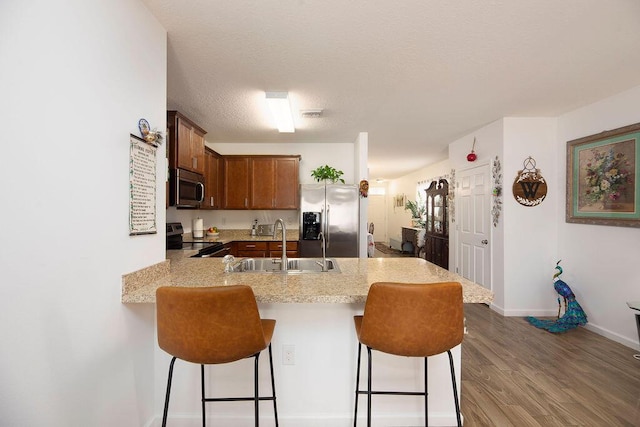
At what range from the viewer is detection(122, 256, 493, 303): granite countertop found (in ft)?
4.47

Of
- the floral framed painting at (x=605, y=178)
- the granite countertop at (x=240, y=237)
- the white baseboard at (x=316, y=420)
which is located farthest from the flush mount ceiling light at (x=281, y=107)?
the floral framed painting at (x=605, y=178)

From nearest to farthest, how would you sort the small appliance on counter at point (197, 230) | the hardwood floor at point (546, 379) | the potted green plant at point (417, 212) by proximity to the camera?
the hardwood floor at point (546, 379) < the small appliance on counter at point (197, 230) < the potted green plant at point (417, 212)

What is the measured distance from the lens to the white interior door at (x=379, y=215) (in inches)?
425

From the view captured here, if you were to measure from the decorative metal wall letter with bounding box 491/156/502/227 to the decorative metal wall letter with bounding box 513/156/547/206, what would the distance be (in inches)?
6.7

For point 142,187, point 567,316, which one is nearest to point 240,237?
point 142,187

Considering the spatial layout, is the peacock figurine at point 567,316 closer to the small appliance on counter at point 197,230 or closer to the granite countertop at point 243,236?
the granite countertop at point 243,236

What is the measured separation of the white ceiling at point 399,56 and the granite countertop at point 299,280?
1555 mm

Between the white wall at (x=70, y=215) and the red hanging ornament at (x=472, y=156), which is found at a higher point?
the red hanging ornament at (x=472, y=156)

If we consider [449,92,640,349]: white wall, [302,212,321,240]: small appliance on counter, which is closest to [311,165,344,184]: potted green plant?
[302,212,321,240]: small appliance on counter

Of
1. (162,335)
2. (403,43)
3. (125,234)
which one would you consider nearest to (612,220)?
(403,43)

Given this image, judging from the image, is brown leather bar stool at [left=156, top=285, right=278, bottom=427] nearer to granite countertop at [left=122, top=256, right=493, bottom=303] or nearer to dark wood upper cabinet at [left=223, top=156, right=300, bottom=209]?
granite countertop at [left=122, top=256, right=493, bottom=303]

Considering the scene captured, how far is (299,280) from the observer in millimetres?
1622

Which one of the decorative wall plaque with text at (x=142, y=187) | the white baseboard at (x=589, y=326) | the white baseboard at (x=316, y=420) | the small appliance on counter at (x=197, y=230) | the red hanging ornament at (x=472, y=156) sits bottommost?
the white baseboard at (x=589, y=326)

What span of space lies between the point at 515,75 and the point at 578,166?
165 cm
